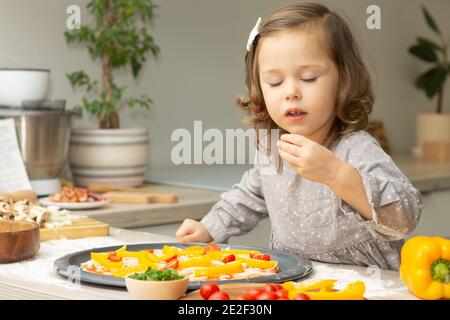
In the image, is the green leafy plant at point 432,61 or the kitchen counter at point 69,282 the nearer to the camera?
the kitchen counter at point 69,282

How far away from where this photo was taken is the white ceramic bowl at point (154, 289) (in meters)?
1.01

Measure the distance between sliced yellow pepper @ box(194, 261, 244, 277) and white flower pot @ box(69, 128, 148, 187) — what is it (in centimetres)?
134

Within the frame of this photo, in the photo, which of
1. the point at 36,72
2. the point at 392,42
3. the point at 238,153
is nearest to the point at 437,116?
the point at 392,42

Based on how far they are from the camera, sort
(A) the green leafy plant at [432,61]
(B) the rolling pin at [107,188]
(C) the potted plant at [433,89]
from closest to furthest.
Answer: (B) the rolling pin at [107,188]
(C) the potted plant at [433,89]
(A) the green leafy plant at [432,61]

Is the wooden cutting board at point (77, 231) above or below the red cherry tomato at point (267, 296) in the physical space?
below

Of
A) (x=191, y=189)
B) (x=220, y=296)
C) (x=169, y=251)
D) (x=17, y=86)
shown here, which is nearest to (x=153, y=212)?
(x=191, y=189)

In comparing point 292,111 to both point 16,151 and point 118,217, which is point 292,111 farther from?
point 16,151

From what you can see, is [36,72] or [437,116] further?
[437,116]

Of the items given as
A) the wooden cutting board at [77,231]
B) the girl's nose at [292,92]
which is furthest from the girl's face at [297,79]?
the wooden cutting board at [77,231]

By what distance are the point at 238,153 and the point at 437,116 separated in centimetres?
118

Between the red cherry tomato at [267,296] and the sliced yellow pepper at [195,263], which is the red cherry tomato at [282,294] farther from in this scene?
the sliced yellow pepper at [195,263]

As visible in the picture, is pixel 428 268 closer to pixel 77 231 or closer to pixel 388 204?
pixel 388 204

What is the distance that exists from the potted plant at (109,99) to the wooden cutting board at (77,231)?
827 millimetres

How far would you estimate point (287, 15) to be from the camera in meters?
1.40
